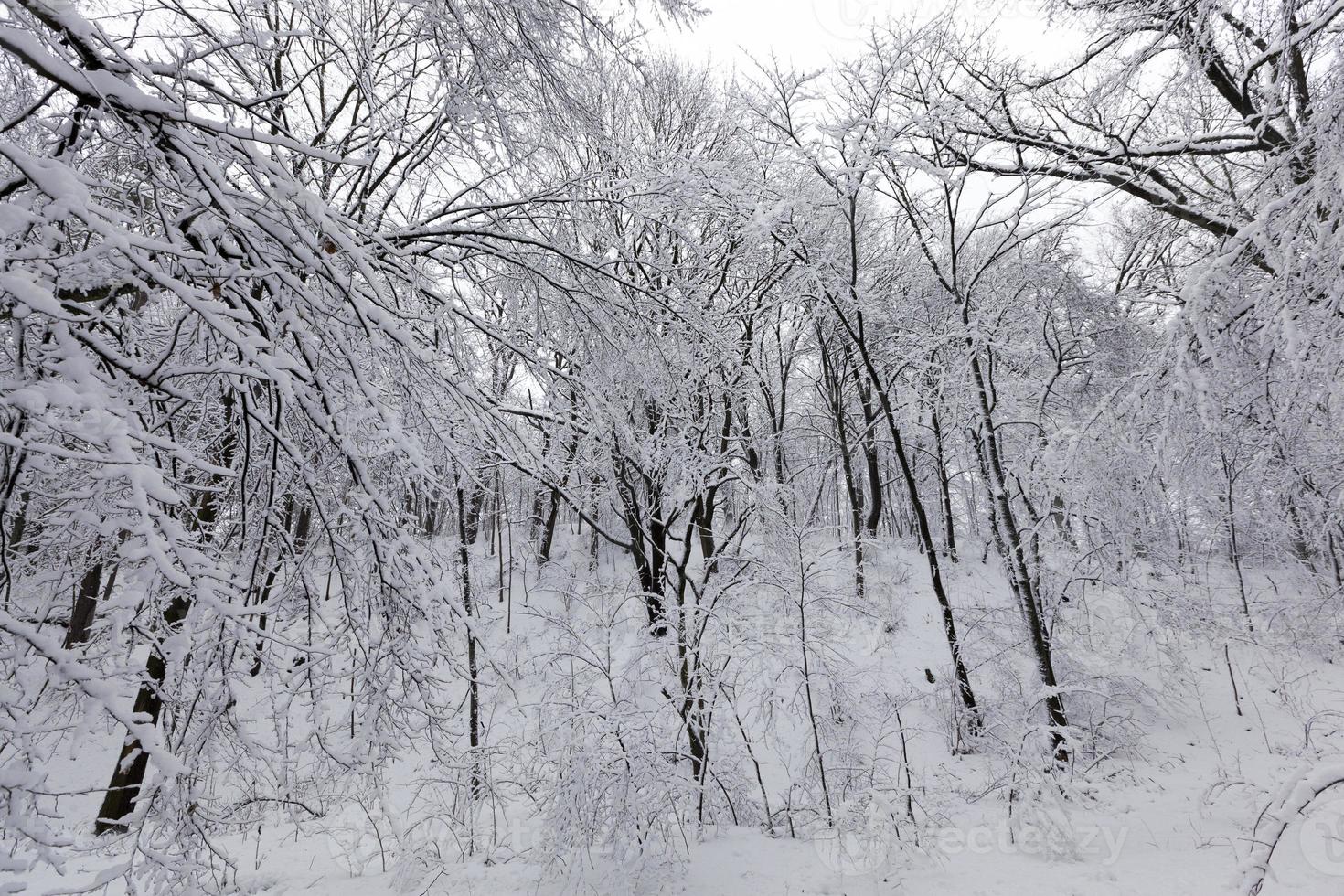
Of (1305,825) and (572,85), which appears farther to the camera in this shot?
(1305,825)

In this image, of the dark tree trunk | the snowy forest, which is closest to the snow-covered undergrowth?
the snowy forest

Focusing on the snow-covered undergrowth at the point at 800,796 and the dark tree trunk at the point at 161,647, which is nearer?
the dark tree trunk at the point at 161,647

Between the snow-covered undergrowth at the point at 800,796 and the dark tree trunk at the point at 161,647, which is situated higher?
the dark tree trunk at the point at 161,647

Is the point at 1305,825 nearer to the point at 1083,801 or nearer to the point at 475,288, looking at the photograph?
the point at 1083,801

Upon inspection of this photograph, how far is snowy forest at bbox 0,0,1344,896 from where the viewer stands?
1638 mm

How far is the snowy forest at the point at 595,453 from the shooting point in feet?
5.37

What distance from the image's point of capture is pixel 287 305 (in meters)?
1.81

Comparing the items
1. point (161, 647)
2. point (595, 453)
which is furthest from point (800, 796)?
point (161, 647)

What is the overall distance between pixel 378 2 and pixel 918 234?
278 inches

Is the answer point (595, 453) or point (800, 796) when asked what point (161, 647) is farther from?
point (800, 796)

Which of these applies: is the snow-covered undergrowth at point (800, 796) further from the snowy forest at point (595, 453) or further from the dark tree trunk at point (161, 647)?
the dark tree trunk at point (161, 647)

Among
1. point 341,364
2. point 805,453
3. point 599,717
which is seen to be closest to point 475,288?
point 341,364

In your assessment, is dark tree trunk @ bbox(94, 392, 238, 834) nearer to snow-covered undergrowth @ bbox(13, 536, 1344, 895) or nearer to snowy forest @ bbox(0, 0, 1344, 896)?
snowy forest @ bbox(0, 0, 1344, 896)

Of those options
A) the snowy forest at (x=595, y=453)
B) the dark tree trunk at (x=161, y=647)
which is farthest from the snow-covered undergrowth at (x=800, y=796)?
the dark tree trunk at (x=161, y=647)
